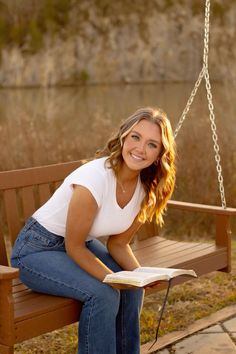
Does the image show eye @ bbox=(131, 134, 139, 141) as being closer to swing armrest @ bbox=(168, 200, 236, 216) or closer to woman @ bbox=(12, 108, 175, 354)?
woman @ bbox=(12, 108, 175, 354)

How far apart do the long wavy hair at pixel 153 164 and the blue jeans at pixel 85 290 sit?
351 millimetres

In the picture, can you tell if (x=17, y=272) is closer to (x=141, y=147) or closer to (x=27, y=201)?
(x=141, y=147)

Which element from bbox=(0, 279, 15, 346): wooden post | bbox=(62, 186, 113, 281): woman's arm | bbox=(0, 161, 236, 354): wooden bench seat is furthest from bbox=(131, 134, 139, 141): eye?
bbox=(0, 279, 15, 346): wooden post

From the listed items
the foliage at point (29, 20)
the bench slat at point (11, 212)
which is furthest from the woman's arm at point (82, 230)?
the foliage at point (29, 20)

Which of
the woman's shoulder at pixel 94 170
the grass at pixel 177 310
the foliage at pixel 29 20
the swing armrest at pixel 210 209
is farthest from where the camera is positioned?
the foliage at pixel 29 20

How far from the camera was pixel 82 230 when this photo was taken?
3.58 metres

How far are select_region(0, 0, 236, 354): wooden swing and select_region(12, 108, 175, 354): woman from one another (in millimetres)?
108

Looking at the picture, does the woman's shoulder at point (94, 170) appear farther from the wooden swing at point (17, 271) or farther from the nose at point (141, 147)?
the wooden swing at point (17, 271)

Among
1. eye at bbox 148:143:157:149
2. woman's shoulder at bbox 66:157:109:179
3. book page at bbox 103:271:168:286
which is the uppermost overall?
eye at bbox 148:143:157:149

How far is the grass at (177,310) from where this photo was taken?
177 inches

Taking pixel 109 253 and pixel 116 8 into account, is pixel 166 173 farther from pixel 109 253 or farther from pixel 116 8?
pixel 116 8

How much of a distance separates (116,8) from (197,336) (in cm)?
7387

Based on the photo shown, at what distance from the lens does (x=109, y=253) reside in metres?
3.92

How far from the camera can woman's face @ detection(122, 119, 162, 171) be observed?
3.71m
